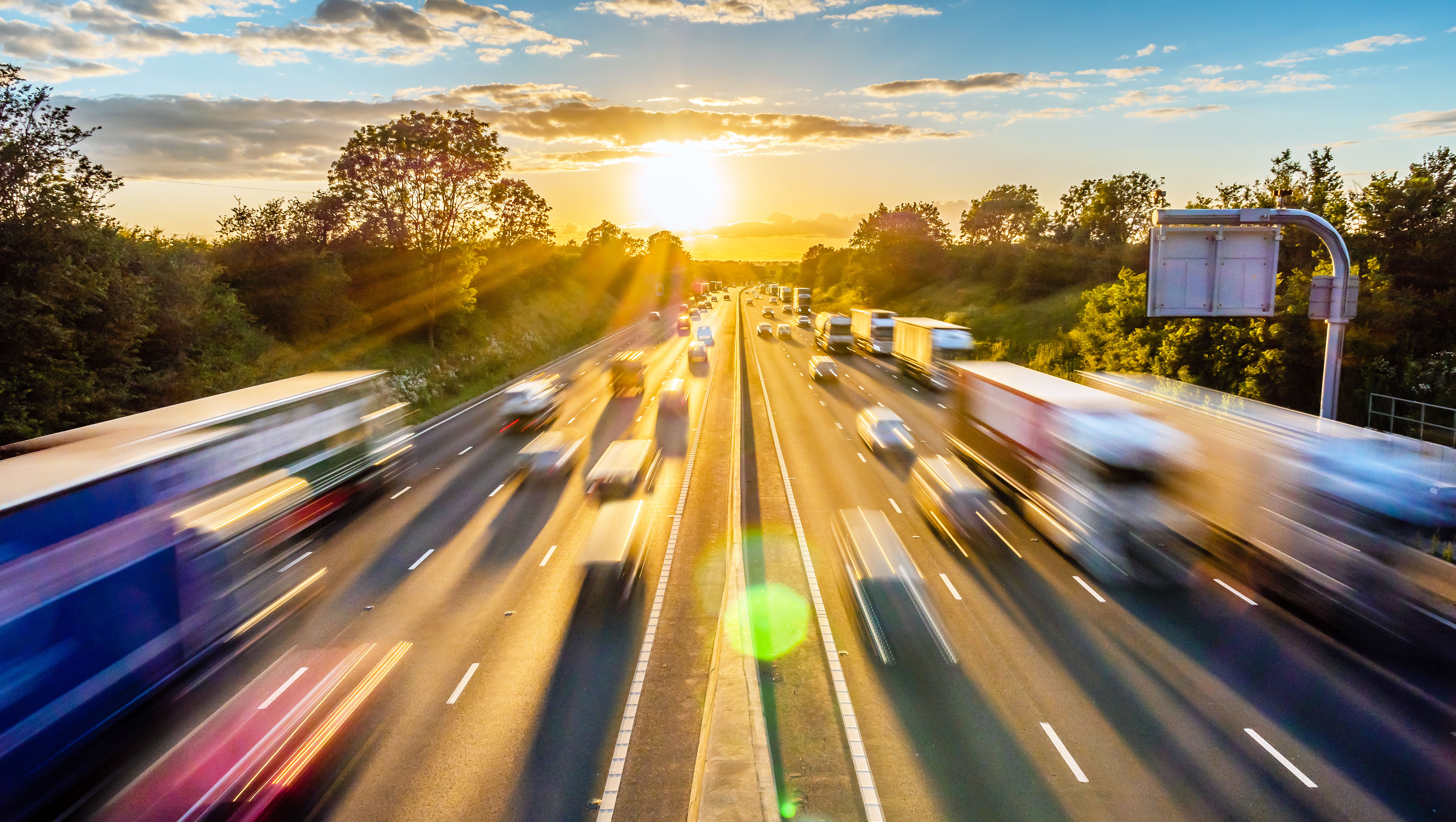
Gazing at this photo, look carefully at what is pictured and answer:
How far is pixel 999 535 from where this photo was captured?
62.4 ft

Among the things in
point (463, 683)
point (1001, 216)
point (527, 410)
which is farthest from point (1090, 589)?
point (1001, 216)

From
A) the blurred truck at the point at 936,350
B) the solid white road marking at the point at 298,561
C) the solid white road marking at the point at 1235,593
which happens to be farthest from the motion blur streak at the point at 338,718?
the blurred truck at the point at 936,350

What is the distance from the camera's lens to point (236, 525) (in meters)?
14.6

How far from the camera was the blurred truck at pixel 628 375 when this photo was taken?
4325 centimetres

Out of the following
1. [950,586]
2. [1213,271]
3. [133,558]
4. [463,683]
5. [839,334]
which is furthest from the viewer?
[839,334]

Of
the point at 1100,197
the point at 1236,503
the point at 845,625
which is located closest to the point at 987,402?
the point at 1236,503

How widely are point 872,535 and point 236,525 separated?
12740 millimetres

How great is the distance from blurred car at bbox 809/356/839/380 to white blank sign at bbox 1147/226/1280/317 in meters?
27.8

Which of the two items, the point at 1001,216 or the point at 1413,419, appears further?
the point at 1001,216

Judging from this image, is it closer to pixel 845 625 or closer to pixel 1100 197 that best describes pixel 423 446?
pixel 845 625

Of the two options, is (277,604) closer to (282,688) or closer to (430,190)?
(282,688)

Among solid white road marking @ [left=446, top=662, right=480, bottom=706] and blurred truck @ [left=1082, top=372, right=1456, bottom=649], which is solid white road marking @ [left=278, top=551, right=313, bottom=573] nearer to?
solid white road marking @ [left=446, top=662, right=480, bottom=706]

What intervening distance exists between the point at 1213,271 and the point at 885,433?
1156 cm

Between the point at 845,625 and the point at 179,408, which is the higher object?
the point at 179,408
